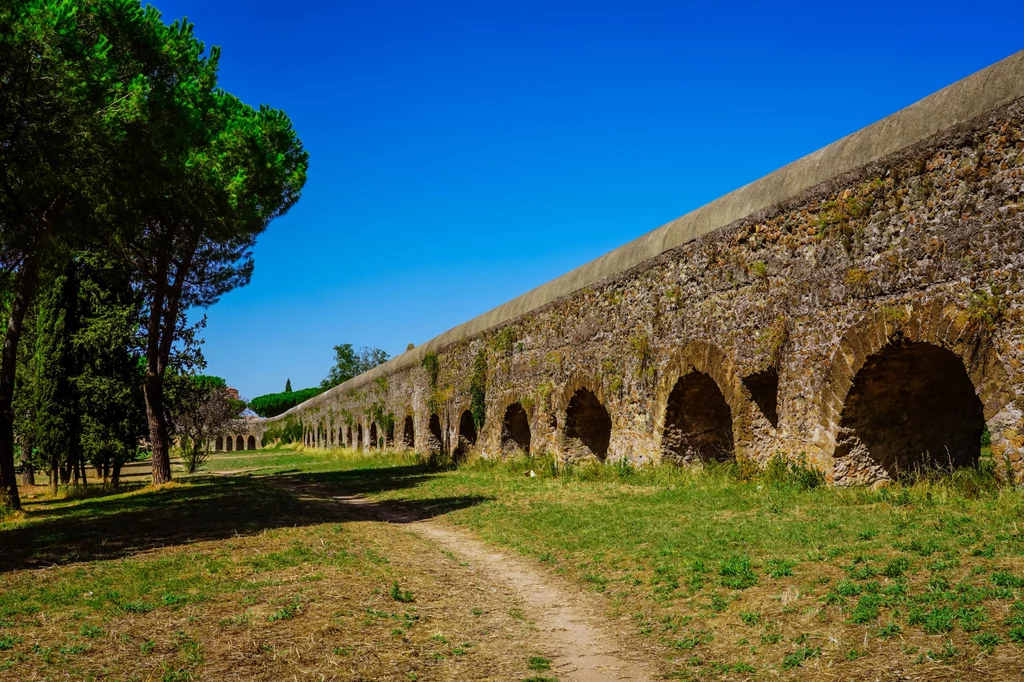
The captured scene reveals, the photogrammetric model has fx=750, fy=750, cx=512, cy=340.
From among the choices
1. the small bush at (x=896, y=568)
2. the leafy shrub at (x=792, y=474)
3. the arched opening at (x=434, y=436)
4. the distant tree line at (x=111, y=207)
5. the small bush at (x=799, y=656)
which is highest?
the distant tree line at (x=111, y=207)

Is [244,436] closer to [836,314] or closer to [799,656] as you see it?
[836,314]

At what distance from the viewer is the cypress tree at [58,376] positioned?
52.5 ft

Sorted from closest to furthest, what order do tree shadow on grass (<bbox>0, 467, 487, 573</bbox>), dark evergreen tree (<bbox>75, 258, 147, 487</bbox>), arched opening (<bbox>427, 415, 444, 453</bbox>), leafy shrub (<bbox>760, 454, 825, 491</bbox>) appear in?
tree shadow on grass (<bbox>0, 467, 487, 573</bbox>) < leafy shrub (<bbox>760, 454, 825, 491</bbox>) < dark evergreen tree (<bbox>75, 258, 147, 487</bbox>) < arched opening (<bbox>427, 415, 444, 453</bbox>)

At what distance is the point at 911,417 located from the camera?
8.00 m

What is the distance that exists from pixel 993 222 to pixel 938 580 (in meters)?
3.58

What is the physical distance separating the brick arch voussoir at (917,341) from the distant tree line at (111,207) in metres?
9.12

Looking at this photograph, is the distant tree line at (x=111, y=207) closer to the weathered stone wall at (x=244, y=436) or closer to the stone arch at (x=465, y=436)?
the stone arch at (x=465, y=436)

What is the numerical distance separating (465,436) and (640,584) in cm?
1373

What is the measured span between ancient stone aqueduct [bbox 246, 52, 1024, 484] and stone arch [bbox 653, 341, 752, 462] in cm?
3

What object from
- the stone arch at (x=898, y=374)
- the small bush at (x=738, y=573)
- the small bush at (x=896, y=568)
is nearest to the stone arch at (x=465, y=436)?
the stone arch at (x=898, y=374)

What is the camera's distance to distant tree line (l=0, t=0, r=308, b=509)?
9141 mm

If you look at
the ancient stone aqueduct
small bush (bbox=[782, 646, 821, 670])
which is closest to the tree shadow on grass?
the ancient stone aqueduct

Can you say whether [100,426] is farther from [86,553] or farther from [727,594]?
[727,594]

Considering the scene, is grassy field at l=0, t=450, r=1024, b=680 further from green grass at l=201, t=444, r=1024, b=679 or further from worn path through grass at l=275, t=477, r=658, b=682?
worn path through grass at l=275, t=477, r=658, b=682
